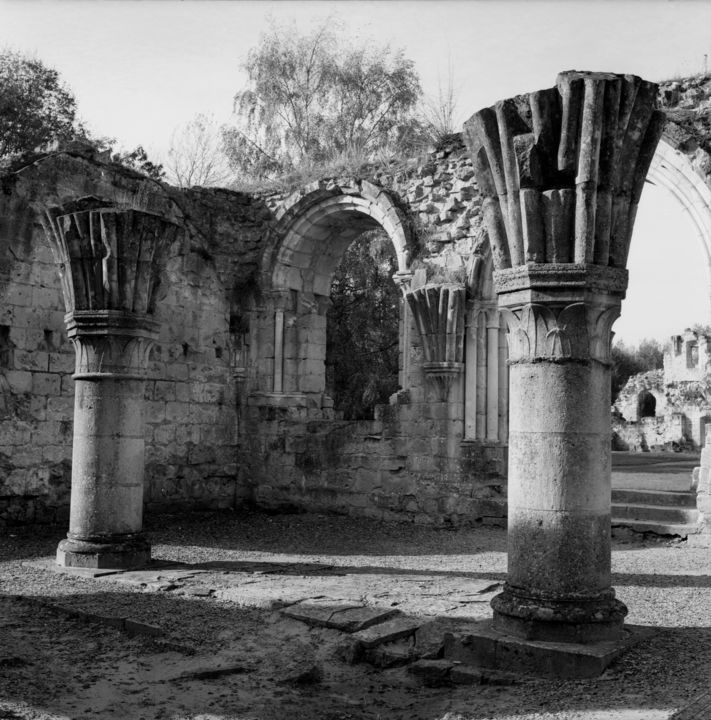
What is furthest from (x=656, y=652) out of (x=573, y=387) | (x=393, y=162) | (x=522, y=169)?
(x=393, y=162)

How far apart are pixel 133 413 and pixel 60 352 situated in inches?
127

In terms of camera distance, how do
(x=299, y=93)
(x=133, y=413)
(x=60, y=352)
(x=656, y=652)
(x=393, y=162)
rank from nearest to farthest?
(x=656, y=652) → (x=133, y=413) → (x=60, y=352) → (x=393, y=162) → (x=299, y=93)

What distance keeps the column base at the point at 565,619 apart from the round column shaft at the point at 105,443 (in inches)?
152

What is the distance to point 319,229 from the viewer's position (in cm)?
1257

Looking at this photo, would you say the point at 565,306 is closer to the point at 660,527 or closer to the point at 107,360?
the point at 107,360

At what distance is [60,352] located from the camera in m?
10.4

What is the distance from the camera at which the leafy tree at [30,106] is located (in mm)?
22422

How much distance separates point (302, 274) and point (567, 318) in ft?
27.1

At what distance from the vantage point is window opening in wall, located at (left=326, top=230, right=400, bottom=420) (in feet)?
66.8

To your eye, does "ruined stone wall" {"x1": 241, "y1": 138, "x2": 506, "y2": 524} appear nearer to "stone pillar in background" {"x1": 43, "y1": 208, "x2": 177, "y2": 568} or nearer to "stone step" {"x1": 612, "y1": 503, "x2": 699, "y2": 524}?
"stone step" {"x1": 612, "y1": 503, "x2": 699, "y2": 524}

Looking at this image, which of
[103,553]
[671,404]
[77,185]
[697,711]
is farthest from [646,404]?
[697,711]

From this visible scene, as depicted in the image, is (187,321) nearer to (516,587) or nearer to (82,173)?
(82,173)

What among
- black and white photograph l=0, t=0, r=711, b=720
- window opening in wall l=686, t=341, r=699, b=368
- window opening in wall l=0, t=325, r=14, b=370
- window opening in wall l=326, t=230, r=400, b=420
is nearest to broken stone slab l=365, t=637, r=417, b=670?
black and white photograph l=0, t=0, r=711, b=720

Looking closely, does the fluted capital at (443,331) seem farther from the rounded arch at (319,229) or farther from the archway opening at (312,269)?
the rounded arch at (319,229)
